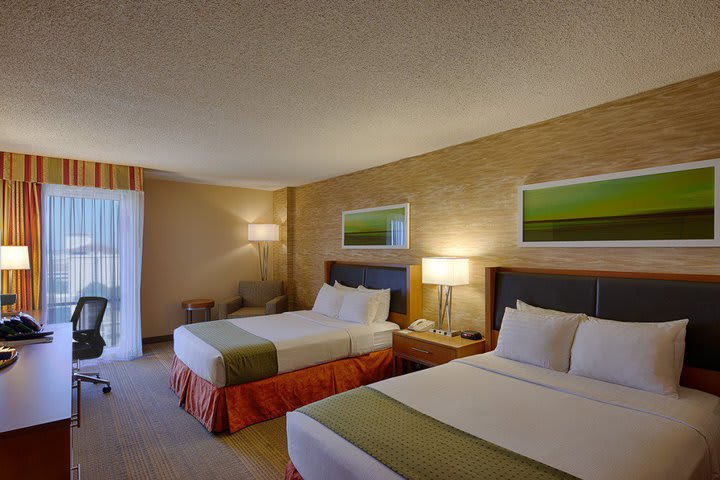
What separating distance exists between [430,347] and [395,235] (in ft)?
5.09

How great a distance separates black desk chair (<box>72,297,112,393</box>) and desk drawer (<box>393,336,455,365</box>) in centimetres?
297

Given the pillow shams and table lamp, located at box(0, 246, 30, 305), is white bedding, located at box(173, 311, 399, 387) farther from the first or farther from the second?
table lamp, located at box(0, 246, 30, 305)

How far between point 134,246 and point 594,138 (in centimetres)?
529

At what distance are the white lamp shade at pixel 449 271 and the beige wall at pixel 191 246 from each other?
398cm

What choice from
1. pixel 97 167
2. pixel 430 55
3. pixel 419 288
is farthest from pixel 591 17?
pixel 97 167

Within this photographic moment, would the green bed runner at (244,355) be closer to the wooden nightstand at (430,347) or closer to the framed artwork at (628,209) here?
the wooden nightstand at (430,347)

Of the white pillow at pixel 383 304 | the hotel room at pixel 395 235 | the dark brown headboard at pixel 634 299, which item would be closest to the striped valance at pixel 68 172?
the hotel room at pixel 395 235

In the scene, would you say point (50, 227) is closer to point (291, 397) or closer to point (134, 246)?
point (134, 246)

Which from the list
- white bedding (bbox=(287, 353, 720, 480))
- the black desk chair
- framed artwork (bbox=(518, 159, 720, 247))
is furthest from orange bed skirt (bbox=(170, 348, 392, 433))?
framed artwork (bbox=(518, 159, 720, 247))

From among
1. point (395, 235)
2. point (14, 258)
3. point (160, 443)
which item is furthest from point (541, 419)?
point (14, 258)

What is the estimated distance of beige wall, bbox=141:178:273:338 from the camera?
5.60 m

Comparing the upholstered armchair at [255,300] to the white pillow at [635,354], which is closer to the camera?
the white pillow at [635,354]

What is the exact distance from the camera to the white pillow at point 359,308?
4.15 metres

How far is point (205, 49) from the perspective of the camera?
1.97 m
